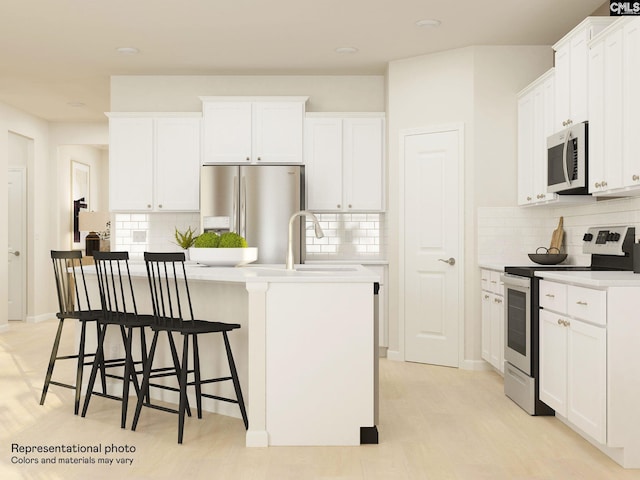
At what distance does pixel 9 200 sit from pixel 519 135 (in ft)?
22.5

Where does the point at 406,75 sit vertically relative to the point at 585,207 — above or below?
above

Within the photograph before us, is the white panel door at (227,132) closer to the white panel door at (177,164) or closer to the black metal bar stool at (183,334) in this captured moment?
the white panel door at (177,164)

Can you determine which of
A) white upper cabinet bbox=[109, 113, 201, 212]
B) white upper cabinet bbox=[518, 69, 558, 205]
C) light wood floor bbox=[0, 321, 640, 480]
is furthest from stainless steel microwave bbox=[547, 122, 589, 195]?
white upper cabinet bbox=[109, 113, 201, 212]

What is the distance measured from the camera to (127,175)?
6938 mm

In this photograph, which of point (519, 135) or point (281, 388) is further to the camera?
point (519, 135)

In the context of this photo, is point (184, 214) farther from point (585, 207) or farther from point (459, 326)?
point (585, 207)

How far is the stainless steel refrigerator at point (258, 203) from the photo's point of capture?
21.2 ft

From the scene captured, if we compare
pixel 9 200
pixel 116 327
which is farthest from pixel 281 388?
pixel 9 200

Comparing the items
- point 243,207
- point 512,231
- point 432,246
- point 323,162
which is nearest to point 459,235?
point 432,246

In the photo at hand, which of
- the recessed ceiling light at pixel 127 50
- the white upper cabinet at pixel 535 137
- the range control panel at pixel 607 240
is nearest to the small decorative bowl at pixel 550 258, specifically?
the range control panel at pixel 607 240

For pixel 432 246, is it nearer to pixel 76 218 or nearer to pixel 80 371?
pixel 80 371

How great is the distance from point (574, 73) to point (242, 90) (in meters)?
3.57

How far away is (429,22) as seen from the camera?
5418 mm

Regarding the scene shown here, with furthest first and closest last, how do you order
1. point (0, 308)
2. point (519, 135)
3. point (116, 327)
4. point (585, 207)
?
1. point (0, 308)
2. point (519, 135)
3. point (585, 207)
4. point (116, 327)
